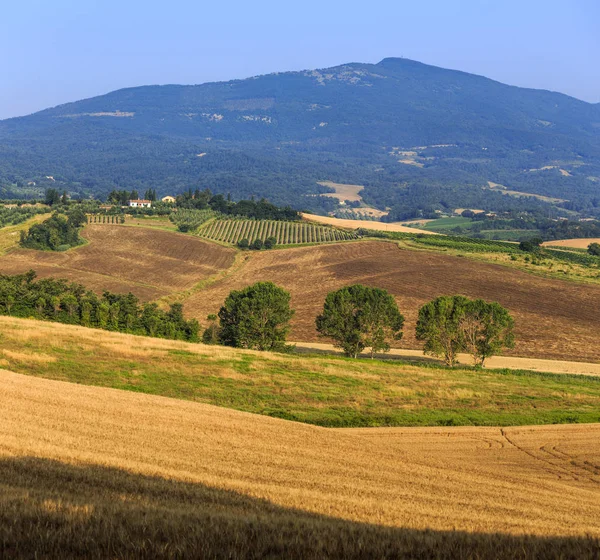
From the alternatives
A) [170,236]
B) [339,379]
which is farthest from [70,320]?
[170,236]

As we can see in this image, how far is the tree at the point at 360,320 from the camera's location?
243 feet

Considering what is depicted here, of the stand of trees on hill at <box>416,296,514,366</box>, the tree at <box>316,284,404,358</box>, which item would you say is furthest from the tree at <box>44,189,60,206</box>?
the stand of trees on hill at <box>416,296,514,366</box>

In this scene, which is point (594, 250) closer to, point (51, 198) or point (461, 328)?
point (461, 328)

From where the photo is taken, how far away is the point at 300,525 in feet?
36.1

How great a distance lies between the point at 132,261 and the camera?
133 metres

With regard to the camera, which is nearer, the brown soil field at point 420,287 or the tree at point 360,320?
the tree at point 360,320

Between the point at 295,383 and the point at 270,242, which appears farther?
→ the point at 270,242

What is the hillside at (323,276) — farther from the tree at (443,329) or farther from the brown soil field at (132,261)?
the tree at (443,329)

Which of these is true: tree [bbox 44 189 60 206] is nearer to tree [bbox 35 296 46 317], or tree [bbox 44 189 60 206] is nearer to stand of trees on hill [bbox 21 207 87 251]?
stand of trees on hill [bbox 21 207 87 251]

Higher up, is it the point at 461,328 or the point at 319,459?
the point at 319,459

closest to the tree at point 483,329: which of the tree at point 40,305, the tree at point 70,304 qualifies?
the tree at point 70,304

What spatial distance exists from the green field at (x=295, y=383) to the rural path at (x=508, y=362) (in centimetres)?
1736

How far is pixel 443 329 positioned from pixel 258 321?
18052 mm

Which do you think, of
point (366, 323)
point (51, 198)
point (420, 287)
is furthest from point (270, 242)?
point (366, 323)
